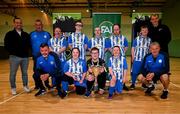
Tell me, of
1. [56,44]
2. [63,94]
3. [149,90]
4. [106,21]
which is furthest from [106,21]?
[63,94]

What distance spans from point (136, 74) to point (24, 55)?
2.30m

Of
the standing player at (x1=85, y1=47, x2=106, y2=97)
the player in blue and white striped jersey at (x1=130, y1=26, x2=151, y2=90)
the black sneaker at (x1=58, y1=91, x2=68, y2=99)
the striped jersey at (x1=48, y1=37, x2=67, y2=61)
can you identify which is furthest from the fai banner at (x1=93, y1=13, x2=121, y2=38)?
the black sneaker at (x1=58, y1=91, x2=68, y2=99)

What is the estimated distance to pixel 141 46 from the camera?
533 cm

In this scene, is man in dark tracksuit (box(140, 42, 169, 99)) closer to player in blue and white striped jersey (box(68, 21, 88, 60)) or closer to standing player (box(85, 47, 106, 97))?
standing player (box(85, 47, 106, 97))

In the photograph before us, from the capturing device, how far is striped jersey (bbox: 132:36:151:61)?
5320 mm

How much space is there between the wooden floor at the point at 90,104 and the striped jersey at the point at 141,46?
0.76m

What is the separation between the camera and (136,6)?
17.4m

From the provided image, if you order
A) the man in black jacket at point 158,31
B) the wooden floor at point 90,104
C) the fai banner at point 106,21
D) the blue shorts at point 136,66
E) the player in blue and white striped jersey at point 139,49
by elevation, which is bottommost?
the wooden floor at point 90,104

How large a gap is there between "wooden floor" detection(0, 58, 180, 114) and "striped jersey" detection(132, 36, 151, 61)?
76 cm

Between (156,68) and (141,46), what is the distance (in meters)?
0.73

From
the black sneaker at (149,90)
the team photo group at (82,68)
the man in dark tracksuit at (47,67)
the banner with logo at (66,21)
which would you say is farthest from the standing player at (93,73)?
the banner with logo at (66,21)

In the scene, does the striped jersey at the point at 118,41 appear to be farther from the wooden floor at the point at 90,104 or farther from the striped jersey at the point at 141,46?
the wooden floor at the point at 90,104

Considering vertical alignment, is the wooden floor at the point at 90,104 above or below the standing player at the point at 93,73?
below

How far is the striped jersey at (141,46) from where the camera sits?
17.5ft
